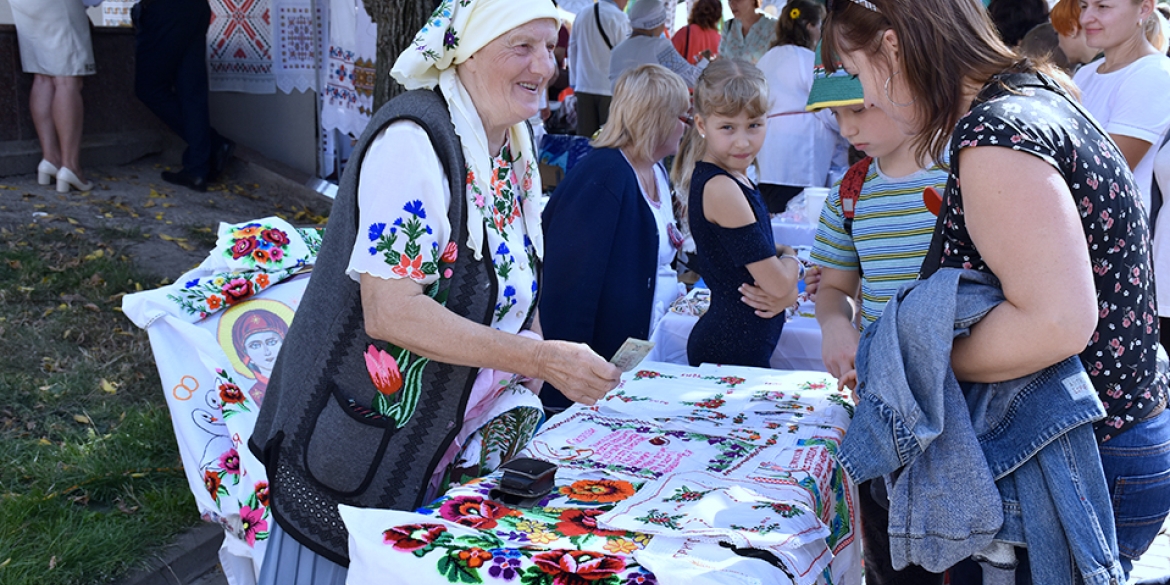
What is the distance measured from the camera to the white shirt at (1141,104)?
11.5 ft

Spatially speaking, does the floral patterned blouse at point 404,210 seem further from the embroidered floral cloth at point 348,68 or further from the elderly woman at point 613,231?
the embroidered floral cloth at point 348,68

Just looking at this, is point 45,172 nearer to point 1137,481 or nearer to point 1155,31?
point 1155,31

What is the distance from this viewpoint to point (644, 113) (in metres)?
3.39

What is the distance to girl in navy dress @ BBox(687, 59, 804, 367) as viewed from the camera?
296cm

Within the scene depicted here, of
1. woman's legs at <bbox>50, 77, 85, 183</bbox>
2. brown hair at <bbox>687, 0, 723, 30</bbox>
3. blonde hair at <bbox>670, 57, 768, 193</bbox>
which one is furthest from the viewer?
brown hair at <bbox>687, 0, 723, 30</bbox>

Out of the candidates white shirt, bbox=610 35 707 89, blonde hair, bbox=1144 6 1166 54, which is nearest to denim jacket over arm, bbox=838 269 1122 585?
blonde hair, bbox=1144 6 1166 54

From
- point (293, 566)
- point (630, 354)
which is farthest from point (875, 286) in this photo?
point (293, 566)

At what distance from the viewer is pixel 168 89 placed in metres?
7.57

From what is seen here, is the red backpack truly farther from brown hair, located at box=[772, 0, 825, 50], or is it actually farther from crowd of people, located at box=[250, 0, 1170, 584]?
brown hair, located at box=[772, 0, 825, 50]

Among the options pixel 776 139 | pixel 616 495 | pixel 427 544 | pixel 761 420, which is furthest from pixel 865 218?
pixel 776 139

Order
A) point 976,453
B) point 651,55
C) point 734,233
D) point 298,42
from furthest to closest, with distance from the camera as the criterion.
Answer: point 651,55 → point 298,42 → point 734,233 → point 976,453

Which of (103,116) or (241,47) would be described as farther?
(241,47)

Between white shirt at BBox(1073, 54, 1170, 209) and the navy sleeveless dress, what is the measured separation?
1558 millimetres

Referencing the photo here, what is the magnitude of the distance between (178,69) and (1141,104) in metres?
6.67
